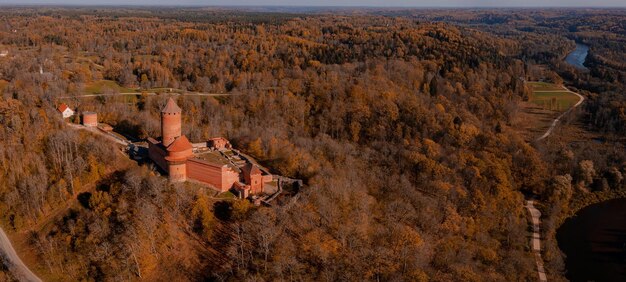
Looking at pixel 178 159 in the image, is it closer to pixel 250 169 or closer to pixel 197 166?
pixel 197 166

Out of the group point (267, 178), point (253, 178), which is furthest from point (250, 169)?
point (267, 178)

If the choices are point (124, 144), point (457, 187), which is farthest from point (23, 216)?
point (457, 187)

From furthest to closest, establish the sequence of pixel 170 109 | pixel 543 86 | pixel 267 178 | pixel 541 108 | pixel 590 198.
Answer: pixel 543 86 → pixel 541 108 → pixel 590 198 → pixel 170 109 → pixel 267 178

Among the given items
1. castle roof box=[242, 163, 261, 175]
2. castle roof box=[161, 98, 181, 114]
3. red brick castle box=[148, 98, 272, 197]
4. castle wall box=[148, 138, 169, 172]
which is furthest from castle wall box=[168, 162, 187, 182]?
castle roof box=[161, 98, 181, 114]

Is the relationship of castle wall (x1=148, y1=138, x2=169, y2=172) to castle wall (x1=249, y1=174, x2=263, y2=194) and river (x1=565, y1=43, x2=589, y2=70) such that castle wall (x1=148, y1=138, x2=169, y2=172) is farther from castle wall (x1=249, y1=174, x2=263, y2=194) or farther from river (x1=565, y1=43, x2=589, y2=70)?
river (x1=565, y1=43, x2=589, y2=70)

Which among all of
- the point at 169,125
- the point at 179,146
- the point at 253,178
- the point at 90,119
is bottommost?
the point at 253,178
